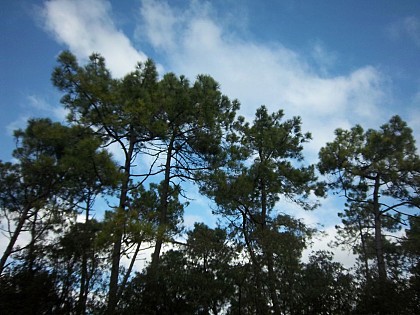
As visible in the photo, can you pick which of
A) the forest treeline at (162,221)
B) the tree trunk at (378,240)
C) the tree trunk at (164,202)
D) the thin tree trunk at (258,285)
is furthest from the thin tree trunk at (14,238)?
the tree trunk at (378,240)

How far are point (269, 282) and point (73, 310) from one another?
5.45 metres

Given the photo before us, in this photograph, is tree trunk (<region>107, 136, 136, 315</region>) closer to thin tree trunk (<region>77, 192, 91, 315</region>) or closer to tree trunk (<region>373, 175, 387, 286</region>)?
thin tree trunk (<region>77, 192, 91, 315</region>)

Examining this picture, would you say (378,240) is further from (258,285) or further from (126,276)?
(126,276)

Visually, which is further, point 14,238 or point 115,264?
point 14,238

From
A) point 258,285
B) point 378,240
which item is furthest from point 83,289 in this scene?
point 378,240

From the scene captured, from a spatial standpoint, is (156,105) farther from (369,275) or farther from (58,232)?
(369,275)

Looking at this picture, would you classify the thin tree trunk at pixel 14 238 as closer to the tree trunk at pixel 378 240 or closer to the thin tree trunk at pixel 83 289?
the thin tree trunk at pixel 83 289

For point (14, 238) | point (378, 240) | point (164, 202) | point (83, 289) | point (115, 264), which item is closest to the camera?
point (115, 264)

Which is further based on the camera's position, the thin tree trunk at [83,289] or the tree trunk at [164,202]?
the tree trunk at [164,202]

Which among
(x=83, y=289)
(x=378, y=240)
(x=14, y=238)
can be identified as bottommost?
(x=83, y=289)

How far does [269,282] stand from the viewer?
8.86m

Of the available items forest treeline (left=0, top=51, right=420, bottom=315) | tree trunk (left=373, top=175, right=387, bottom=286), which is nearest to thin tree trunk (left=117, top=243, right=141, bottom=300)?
forest treeline (left=0, top=51, right=420, bottom=315)

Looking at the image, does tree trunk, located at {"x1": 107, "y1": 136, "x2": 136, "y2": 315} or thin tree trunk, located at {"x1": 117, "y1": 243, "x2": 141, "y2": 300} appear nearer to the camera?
tree trunk, located at {"x1": 107, "y1": 136, "x2": 136, "y2": 315}

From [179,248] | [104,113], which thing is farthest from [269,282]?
[104,113]
